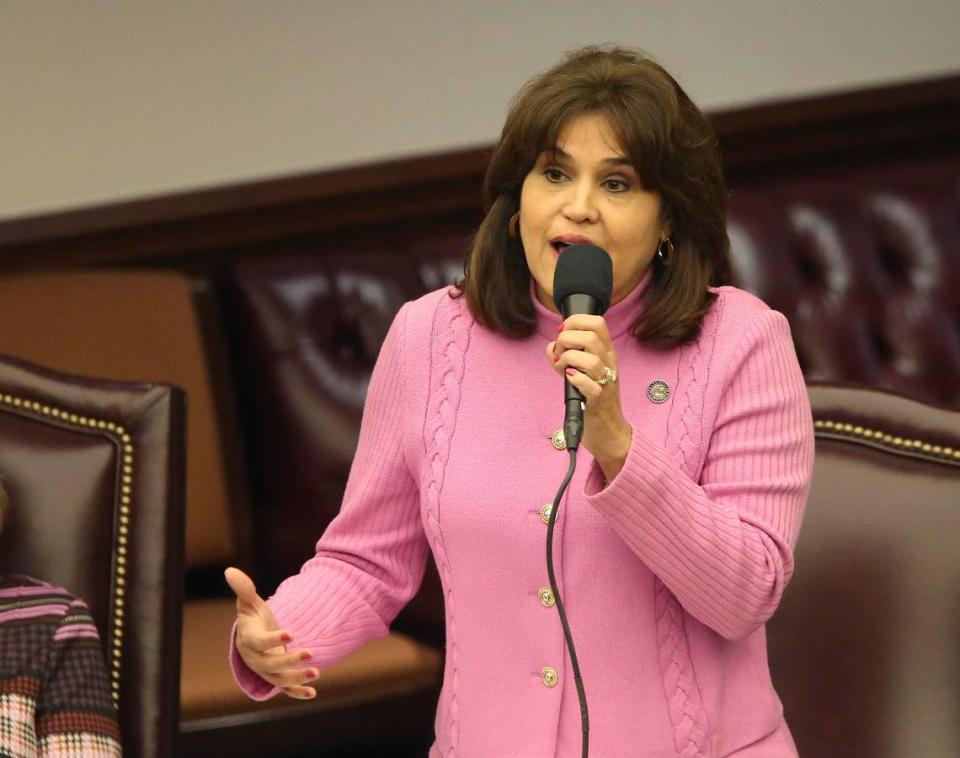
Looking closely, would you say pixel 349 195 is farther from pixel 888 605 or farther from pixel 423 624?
pixel 888 605

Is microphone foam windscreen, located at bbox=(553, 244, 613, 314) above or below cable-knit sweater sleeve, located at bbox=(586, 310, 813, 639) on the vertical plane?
above

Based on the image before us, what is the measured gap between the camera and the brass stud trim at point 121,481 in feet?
5.62

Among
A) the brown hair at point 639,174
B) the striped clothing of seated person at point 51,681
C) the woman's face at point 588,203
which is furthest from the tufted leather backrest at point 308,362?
the woman's face at point 588,203

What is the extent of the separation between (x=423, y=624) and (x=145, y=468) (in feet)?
3.02

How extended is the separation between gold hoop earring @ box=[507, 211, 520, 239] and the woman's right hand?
15.6 inches

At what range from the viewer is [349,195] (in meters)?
2.95

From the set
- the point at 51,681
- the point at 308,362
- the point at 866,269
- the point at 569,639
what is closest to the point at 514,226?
the point at 569,639

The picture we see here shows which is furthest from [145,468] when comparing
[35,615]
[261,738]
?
[261,738]

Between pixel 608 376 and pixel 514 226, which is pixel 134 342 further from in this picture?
pixel 608 376

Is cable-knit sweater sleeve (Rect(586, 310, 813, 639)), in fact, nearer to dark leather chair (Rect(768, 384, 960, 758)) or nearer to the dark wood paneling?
dark leather chair (Rect(768, 384, 960, 758))

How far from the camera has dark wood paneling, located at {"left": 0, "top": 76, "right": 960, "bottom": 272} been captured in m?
2.87

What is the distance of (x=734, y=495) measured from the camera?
1.45 meters

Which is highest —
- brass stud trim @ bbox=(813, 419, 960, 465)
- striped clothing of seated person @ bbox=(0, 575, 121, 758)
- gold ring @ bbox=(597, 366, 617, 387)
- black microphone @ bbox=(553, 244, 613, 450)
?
black microphone @ bbox=(553, 244, 613, 450)

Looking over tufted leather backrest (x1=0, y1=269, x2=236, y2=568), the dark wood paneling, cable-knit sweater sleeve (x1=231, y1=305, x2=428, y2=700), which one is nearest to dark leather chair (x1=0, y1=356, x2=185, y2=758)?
cable-knit sweater sleeve (x1=231, y1=305, x2=428, y2=700)
